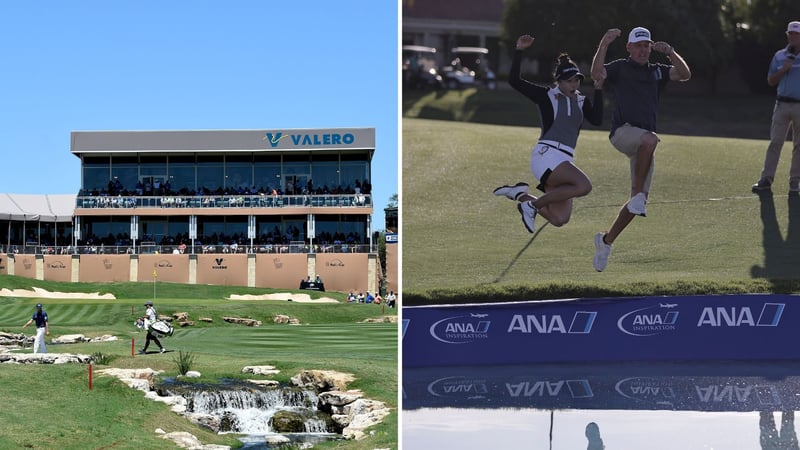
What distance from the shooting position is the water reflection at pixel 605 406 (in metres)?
9.62

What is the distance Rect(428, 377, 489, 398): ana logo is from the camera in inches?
459

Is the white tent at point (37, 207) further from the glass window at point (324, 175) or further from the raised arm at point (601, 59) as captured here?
the raised arm at point (601, 59)

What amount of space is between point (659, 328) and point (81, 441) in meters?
7.43

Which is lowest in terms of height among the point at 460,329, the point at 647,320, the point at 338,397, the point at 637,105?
the point at 338,397

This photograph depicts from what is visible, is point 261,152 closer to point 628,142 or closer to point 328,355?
point 328,355

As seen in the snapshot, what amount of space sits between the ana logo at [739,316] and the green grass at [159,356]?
4661 mm

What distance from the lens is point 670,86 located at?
18.8 meters

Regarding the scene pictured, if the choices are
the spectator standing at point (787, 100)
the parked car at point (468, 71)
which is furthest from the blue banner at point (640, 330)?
the parked car at point (468, 71)

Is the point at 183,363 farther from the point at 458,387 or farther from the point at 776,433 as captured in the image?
the point at 776,433

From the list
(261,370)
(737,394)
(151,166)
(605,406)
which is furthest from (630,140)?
(151,166)

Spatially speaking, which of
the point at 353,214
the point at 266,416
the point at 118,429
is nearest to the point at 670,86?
the point at 353,214

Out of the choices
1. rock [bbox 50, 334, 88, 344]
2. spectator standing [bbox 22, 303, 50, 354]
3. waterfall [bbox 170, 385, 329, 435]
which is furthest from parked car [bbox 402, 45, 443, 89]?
spectator standing [bbox 22, 303, 50, 354]

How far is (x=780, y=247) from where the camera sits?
1377 cm

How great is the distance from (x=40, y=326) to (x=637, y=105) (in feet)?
28.9
